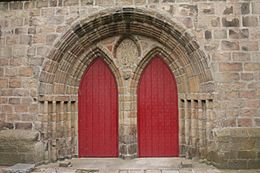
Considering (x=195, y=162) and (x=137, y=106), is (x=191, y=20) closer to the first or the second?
(x=137, y=106)

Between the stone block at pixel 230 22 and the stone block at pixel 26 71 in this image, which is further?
the stone block at pixel 26 71

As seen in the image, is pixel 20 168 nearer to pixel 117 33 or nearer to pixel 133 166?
pixel 133 166

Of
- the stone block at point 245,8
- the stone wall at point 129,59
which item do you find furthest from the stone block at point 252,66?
the stone block at point 245,8

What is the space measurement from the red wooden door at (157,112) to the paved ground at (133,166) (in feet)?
1.00

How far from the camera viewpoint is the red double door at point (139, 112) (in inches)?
242

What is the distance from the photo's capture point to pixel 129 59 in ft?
20.3

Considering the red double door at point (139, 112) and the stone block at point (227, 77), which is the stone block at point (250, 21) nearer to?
the stone block at point (227, 77)

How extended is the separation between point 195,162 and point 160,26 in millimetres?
2760

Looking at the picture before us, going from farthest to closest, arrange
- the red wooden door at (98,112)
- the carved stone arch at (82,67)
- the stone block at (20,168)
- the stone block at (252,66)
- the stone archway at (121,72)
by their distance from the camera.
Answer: the red wooden door at (98,112) < the carved stone arch at (82,67) < the stone archway at (121,72) < the stone block at (252,66) < the stone block at (20,168)

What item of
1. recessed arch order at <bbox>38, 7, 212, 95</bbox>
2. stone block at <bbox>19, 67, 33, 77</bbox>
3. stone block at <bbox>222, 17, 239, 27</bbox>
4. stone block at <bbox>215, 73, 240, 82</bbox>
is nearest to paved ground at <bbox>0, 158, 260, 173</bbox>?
recessed arch order at <bbox>38, 7, 212, 95</bbox>

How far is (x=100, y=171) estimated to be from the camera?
16.7 feet

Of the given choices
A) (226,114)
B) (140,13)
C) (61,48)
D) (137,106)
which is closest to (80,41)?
(61,48)

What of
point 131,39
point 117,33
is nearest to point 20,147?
point 117,33

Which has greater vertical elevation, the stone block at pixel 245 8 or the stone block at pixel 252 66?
the stone block at pixel 245 8
